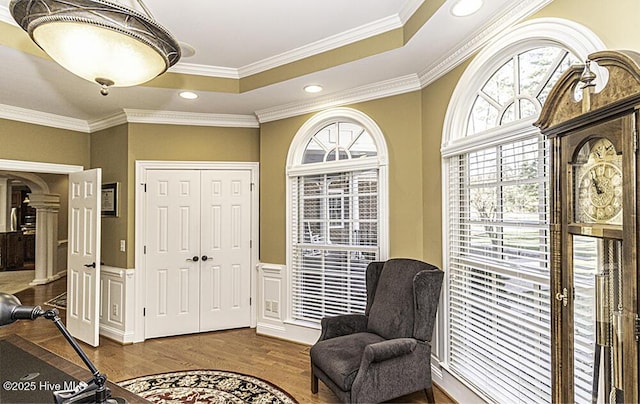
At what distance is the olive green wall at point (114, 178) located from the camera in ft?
14.1

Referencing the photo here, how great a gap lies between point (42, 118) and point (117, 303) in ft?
7.62

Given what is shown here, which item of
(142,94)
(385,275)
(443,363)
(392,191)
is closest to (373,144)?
(392,191)

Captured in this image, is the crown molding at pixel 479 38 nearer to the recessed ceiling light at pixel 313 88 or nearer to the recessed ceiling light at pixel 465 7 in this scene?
the recessed ceiling light at pixel 465 7

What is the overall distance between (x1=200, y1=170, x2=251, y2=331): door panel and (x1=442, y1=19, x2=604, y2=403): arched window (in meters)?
2.51

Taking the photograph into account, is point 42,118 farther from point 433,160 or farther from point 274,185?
point 433,160

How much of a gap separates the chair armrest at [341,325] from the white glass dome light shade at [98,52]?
220cm

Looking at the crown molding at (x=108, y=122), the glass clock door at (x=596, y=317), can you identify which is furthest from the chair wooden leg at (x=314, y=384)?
the crown molding at (x=108, y=122)

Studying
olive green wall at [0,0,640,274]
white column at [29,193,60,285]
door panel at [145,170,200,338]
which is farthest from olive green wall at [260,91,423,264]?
white column at [29,193,60,285]

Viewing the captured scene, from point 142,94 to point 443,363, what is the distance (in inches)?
144

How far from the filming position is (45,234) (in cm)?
818

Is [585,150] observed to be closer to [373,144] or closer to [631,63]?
[631,63]

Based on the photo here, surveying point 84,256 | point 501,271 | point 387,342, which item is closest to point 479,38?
point 501,271

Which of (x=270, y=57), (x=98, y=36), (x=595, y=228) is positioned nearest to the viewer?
(x=595, y=228)

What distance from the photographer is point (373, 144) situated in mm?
3680
